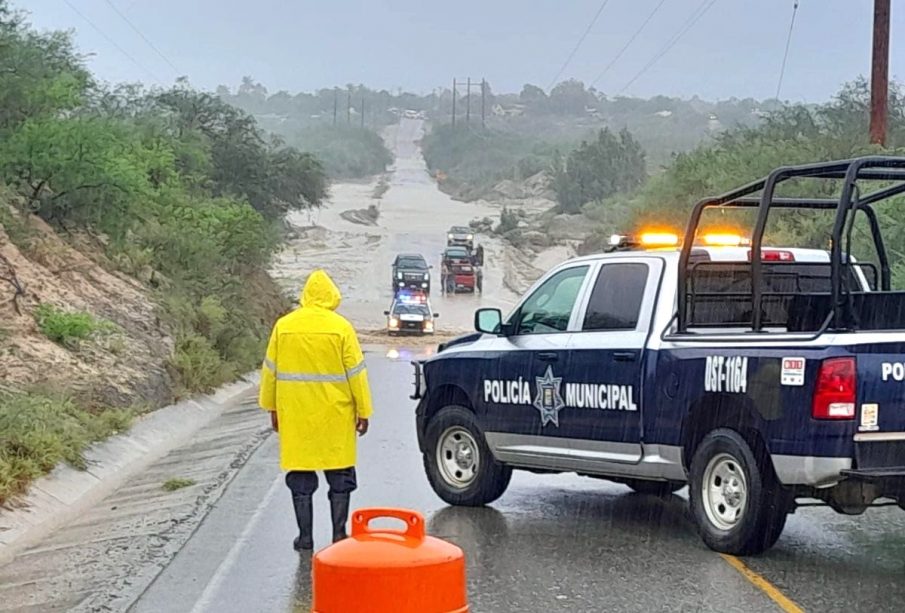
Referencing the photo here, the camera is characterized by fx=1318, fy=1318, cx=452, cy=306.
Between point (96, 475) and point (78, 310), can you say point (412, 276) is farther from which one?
point (96, 475)

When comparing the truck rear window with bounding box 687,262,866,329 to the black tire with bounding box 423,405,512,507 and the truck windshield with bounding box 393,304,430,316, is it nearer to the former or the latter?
the black tire with bounding box 423,405,512,507

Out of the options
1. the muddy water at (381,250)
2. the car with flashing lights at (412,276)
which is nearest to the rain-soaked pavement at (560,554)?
the muddy water at (381,250)

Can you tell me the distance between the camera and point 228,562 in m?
8.90

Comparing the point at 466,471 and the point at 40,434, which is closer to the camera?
the point at 466,471

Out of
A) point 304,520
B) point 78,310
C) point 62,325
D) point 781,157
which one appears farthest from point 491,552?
point 781,157

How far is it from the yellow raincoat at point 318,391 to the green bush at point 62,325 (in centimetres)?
1048

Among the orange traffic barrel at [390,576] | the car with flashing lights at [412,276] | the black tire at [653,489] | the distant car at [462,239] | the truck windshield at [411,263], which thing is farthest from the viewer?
the distant car at [462,239]

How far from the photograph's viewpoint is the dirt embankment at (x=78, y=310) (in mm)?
17281

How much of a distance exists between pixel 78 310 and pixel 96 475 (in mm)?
7416

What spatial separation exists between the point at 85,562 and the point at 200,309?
728 inches

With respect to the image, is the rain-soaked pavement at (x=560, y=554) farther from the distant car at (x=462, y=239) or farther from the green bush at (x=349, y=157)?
the green bush at (x=349, y=157)

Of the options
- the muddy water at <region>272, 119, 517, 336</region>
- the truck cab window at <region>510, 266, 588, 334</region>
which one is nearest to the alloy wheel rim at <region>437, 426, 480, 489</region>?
the truck cab window at <region>510, 266, 588, 334</region>

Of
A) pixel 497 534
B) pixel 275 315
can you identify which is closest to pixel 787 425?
pixel 497 534

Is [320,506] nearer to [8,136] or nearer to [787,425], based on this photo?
[787,425]
